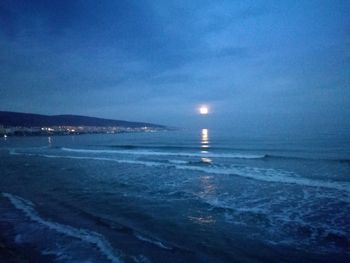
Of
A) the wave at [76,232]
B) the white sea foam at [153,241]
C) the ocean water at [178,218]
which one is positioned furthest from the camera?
the white sea foam at [153,241]

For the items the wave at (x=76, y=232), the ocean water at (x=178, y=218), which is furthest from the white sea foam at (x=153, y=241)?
the wave at (x=76, y=232)

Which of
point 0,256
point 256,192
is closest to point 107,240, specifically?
point 0,256

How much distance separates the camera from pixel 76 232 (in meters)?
9.14

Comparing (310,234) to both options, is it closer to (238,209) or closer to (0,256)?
(238,209)

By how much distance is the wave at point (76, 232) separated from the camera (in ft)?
25.0

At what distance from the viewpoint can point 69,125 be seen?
180375 mm

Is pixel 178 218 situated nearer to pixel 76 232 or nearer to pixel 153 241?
pixel 153 241

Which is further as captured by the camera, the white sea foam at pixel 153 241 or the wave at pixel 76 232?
the white sea foam at pixel 153 241

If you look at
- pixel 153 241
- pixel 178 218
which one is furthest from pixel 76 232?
pixel 178 218

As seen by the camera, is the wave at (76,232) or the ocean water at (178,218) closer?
the wave at (76,232)

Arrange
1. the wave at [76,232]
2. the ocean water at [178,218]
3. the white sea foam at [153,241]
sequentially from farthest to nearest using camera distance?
the white sea foam at [153,241] → the ocean water at [178,218] → the wave at [76,232]

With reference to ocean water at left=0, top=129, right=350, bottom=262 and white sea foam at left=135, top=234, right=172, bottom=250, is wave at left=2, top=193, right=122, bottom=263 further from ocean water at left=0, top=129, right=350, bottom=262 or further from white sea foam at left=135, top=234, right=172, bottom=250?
white sea foam at left=135, top=234, right=172, bottom=250

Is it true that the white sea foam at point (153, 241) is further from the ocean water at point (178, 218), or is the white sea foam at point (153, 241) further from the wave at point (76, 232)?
the wave at point (76, 232)

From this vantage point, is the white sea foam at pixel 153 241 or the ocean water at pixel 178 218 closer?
the ocean water at pixel 178 218
